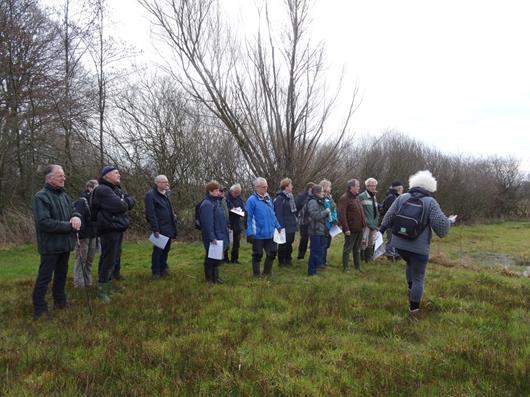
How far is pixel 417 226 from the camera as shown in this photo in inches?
208

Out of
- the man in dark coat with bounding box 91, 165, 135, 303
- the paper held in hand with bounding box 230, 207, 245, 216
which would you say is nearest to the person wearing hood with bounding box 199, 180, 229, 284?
the man in dark coat with bounding box 91, 165, 135, 303

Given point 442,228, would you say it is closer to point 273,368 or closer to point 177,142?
point 273,368

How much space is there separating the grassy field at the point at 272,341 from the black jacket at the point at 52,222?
91 centimetres

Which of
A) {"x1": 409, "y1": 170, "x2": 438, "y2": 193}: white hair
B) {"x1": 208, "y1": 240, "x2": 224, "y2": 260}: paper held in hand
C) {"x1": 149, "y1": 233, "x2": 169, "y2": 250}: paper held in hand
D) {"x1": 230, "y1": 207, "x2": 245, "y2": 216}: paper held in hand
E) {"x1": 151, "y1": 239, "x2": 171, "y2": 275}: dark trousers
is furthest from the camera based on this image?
{"x1": 230, "y1": 207, "x2": 245, "y2": 216}: paper held in hand

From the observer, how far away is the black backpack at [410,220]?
529 centimetres

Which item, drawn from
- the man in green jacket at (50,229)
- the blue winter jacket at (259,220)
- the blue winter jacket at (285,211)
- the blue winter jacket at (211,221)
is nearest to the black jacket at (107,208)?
the man in green jacket at (50,229)

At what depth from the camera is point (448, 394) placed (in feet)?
11.4

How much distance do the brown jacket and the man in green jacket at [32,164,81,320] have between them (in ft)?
16.4

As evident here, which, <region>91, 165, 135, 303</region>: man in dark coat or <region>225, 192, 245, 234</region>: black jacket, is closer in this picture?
<region>91, 165, 135, 303</region>: man in dark coat

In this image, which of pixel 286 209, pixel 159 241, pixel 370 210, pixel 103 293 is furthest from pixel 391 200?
pixel 103 293

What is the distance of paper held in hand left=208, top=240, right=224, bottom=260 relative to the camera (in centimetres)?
712

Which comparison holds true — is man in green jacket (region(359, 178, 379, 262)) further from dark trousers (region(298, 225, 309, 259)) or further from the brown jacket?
dark trousers (region(298, 225, 309, 259))

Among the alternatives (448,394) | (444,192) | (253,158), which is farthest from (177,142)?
(444,192)

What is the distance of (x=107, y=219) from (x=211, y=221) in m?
1.86
